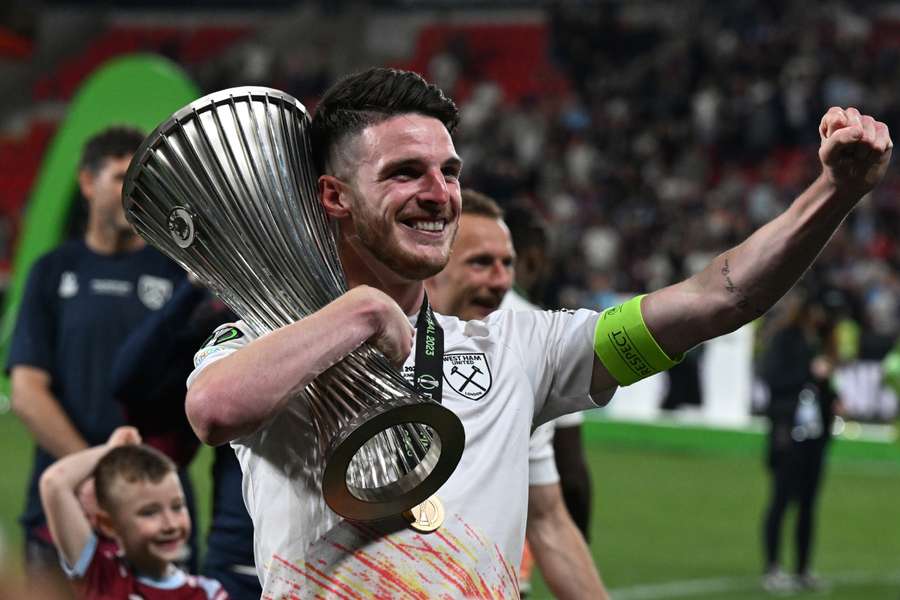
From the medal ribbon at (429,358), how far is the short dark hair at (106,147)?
2.46 metres

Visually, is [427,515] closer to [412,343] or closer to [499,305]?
[412,343]

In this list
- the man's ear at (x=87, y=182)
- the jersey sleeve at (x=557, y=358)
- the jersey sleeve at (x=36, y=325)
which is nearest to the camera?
the jersey sleeve at (x=557, y=358)

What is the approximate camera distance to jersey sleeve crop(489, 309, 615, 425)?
8.50 ft

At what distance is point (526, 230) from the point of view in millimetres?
5316

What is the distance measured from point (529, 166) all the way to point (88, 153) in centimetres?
1948

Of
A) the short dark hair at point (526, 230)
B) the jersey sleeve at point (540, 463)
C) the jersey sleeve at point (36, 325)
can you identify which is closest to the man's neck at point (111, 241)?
the jersey sleeve at point (36, 325)

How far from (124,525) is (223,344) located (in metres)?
1.79

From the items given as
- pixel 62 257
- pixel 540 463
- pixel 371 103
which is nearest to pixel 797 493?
pixel 62 257

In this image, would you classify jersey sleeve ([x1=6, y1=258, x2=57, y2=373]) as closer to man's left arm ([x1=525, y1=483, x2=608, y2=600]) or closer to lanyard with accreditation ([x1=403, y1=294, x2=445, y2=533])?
man's left arm ([x1=525, y1=483, x2=608, y2=600])

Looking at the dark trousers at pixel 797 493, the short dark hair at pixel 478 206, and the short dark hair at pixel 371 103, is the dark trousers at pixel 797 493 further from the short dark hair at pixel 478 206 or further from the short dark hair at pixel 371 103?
the short dark hair at pixel 371 103

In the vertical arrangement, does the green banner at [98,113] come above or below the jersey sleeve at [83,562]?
above

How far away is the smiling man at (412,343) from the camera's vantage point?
2199 mm

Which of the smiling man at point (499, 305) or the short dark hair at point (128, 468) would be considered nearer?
the smiling man at point (499, 305)

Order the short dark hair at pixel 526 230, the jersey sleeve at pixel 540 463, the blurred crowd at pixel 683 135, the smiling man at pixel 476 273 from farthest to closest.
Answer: the blurred crowd at pixel 683 135
the short dark hair at pixel 526 230
the smiling man at pixel 476 273
the jersey sleeve at pixel 540 463
